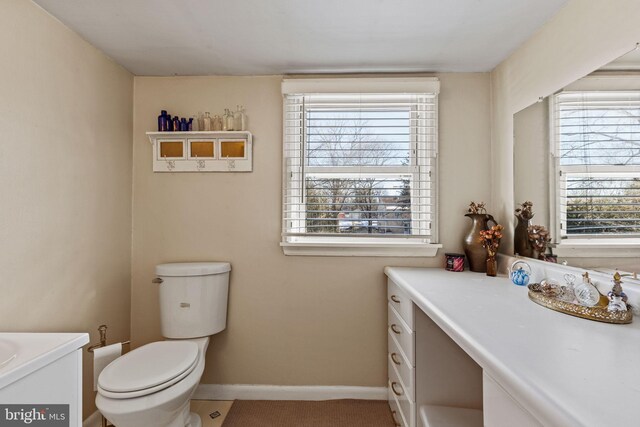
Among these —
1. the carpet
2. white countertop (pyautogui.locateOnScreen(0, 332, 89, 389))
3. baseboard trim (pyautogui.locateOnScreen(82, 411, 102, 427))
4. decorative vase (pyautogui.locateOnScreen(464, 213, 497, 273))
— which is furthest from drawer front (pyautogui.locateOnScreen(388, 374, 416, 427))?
baseboard trim (pyautogui.locateOnScreen(82, 411, 102, 427))

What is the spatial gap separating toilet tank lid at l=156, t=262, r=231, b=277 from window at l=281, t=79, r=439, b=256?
45cm

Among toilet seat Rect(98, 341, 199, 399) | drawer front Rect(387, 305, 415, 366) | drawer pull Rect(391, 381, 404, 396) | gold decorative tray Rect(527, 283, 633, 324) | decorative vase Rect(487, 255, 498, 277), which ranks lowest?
drawer pull Rect(391, 381, 404, 396)

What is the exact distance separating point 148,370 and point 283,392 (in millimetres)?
944

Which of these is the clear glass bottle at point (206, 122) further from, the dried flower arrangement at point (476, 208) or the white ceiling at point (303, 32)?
the dried flower arrangement at point (476, 208)

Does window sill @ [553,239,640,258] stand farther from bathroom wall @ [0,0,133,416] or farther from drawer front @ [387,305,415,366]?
bathroom wall @ [0,0,133,416]

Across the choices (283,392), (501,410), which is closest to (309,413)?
(283,392)

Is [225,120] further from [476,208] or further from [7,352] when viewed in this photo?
[476,208]

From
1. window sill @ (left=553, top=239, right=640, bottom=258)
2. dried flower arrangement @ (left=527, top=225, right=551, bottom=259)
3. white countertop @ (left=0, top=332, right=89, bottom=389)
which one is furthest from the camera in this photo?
dried flower arrangement @ (left=527, top=225, right=551, bottom=259)

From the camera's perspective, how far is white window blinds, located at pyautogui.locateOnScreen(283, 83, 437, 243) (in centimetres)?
202

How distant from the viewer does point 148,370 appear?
1386 mm

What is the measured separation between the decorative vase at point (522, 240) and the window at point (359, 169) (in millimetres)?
457

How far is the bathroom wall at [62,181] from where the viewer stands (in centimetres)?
129

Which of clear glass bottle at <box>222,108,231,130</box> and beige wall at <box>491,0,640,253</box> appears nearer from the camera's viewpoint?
beige wall at <box>491,0,640,253</box>

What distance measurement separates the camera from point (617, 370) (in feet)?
2.30
